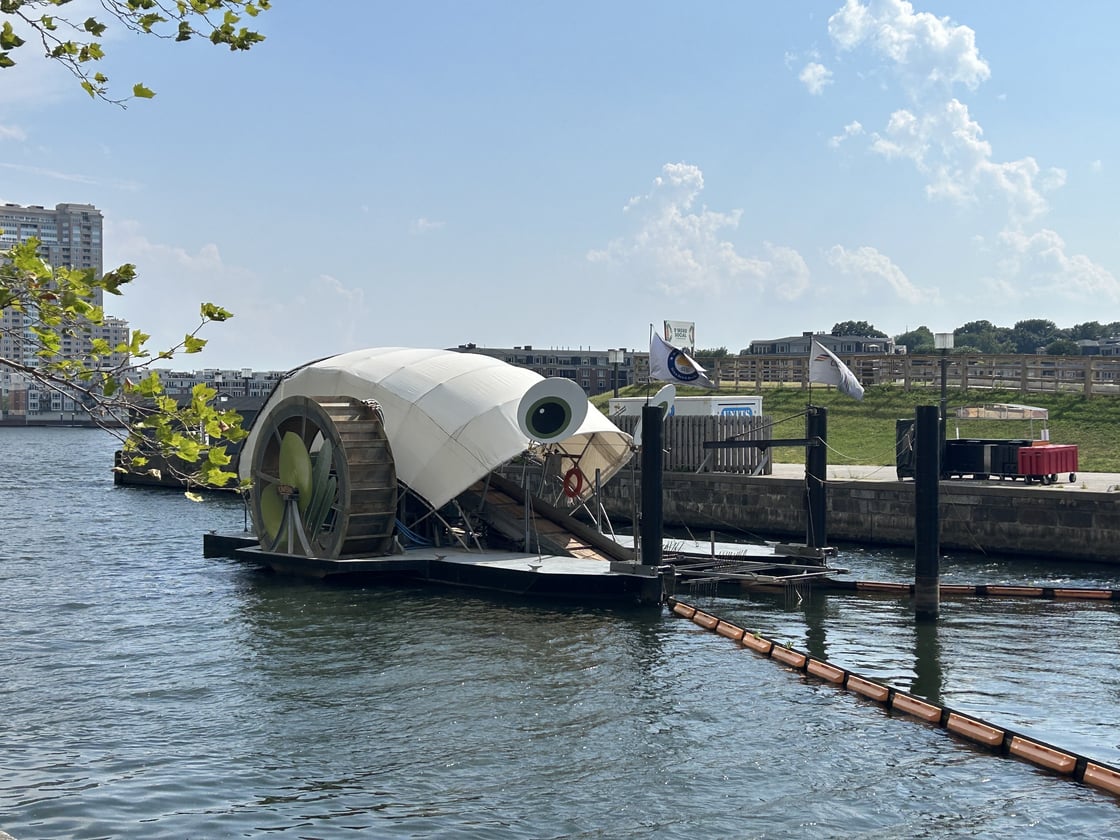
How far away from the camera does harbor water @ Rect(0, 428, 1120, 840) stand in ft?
43.9

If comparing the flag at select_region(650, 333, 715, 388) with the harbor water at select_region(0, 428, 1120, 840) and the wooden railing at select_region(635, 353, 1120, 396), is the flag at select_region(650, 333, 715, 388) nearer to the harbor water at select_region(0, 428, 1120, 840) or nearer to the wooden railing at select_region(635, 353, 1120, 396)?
the harbor water at select_region(0, 428, 1120, 840)

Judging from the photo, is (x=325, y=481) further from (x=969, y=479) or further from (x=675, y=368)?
(x=969, y=479)

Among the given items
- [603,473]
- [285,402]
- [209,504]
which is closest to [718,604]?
[603,473]

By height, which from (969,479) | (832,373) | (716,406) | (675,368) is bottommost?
(969,479)

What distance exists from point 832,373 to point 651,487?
10.3 m

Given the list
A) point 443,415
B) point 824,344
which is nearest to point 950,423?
point 443,415

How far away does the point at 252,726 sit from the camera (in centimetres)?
1689

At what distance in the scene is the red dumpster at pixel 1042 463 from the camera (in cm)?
3378

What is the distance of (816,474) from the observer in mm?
27922

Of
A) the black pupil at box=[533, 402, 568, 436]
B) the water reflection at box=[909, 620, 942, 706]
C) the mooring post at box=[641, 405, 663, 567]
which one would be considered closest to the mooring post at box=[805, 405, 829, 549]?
the mooring post at box=[641, 405, 663, 567]

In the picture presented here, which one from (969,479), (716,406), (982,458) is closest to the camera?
(982,458)

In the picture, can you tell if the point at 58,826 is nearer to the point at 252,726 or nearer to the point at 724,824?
the point at 252,726

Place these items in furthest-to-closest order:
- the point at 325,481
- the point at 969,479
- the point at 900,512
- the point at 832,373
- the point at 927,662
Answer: the point at 969,479
the point at 900,512
the point at 832,373
the point at 325,481
the point at 927,662

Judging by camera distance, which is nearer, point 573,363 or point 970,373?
point 970,373
